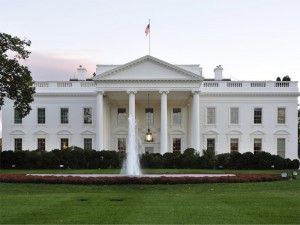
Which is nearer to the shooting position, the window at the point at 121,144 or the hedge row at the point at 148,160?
the hedge row at the point at 148,160

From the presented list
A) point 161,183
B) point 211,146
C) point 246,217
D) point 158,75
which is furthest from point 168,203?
point 211,146

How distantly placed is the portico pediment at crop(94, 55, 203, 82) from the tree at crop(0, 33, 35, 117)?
39.2ft

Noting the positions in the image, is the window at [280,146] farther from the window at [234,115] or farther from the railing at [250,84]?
the railing at [250,84]

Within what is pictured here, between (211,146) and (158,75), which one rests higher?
(158,75)

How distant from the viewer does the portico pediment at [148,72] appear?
47.0m

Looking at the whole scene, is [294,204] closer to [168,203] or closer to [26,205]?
[168,203]

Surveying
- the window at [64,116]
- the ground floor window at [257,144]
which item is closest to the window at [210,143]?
the ground floor window at [257,144]

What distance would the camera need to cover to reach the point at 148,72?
47594 mm

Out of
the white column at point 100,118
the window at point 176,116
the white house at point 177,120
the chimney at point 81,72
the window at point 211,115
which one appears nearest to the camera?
the white column at point 100,118

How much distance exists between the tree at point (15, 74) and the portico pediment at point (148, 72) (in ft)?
39.2

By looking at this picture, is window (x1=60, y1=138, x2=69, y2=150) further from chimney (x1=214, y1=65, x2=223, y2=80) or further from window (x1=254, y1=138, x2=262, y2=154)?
window (x1=254, y1=138, x2=262, y2=154)

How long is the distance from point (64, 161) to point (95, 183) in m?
16.1

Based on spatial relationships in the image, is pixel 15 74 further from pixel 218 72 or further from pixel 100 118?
pixel 218 72

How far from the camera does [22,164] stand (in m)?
40.6
